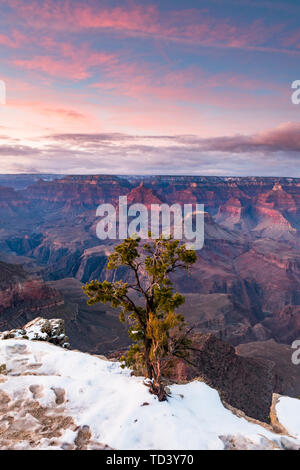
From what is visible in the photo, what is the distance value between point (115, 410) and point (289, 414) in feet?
49.2

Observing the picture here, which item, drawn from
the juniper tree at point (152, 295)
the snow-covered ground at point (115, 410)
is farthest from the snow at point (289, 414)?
the juniper tree at point (152, 295)

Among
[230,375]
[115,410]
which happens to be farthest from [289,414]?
[230,375]

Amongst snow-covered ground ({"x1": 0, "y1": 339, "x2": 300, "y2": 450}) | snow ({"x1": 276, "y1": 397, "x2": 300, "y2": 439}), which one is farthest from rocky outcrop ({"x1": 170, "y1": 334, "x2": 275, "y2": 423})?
snow-covered ground ({"x1": 0, "y1": 339, "x2": 300, "y2": 450})

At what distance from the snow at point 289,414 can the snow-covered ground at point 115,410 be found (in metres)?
0.07

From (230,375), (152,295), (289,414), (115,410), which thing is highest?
(152,295)

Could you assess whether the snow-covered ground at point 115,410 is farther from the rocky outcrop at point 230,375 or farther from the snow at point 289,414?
the rocky outcrop at point 230,375

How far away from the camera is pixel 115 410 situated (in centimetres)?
1291

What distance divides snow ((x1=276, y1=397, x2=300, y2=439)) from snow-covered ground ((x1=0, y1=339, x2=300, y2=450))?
0.23ft

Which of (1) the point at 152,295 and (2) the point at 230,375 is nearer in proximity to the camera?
(1) the point at 152,295

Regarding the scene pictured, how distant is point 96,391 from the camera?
15.1 meters

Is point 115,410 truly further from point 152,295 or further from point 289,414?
point 289,414

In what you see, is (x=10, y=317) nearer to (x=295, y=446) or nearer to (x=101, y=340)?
(x=101, y=340)
